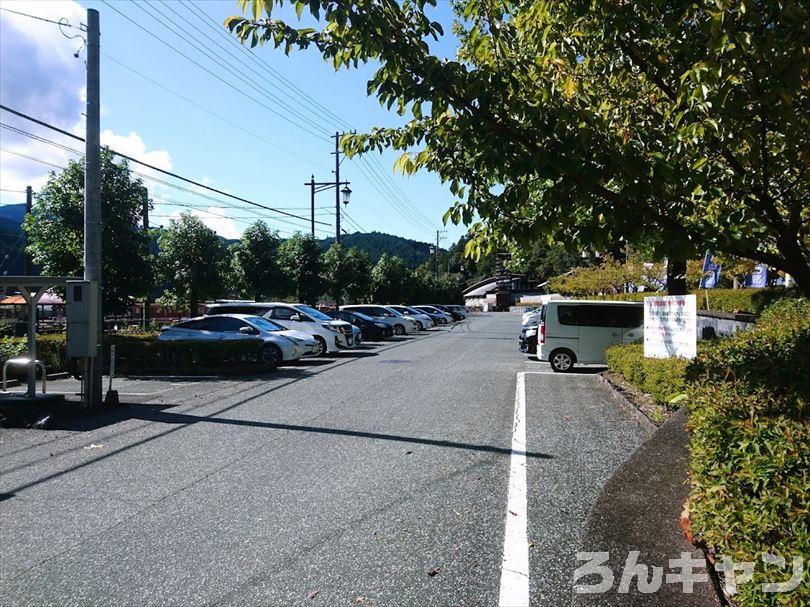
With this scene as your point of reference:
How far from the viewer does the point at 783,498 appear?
2.33 meters

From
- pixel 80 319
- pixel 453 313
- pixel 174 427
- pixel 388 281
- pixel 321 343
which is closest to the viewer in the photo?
pixel 174 427

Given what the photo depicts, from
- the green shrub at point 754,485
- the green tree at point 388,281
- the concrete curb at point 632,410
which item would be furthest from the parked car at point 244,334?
the green tree at point 388,281

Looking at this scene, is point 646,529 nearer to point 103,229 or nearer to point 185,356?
point 185,356

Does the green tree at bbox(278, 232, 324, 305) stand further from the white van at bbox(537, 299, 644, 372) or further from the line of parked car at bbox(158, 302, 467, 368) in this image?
the white van at bbox(537, 299, 644, 372)

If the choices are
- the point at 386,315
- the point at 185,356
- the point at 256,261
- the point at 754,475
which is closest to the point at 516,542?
the point at 754,475

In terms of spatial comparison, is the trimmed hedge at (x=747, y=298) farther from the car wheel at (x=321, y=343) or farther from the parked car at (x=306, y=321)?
the car wheel at (x=321, y=343)

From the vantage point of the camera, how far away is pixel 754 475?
2.53 meters

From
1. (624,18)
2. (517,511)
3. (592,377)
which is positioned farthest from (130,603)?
(592,377)

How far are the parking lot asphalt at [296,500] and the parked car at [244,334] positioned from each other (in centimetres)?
627

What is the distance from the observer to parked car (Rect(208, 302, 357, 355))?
19.8m

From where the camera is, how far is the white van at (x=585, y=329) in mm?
14711

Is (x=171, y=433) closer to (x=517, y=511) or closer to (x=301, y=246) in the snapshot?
(x=517, y=511)

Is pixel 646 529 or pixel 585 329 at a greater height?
pixel 585 329

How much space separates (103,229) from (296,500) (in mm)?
13753
